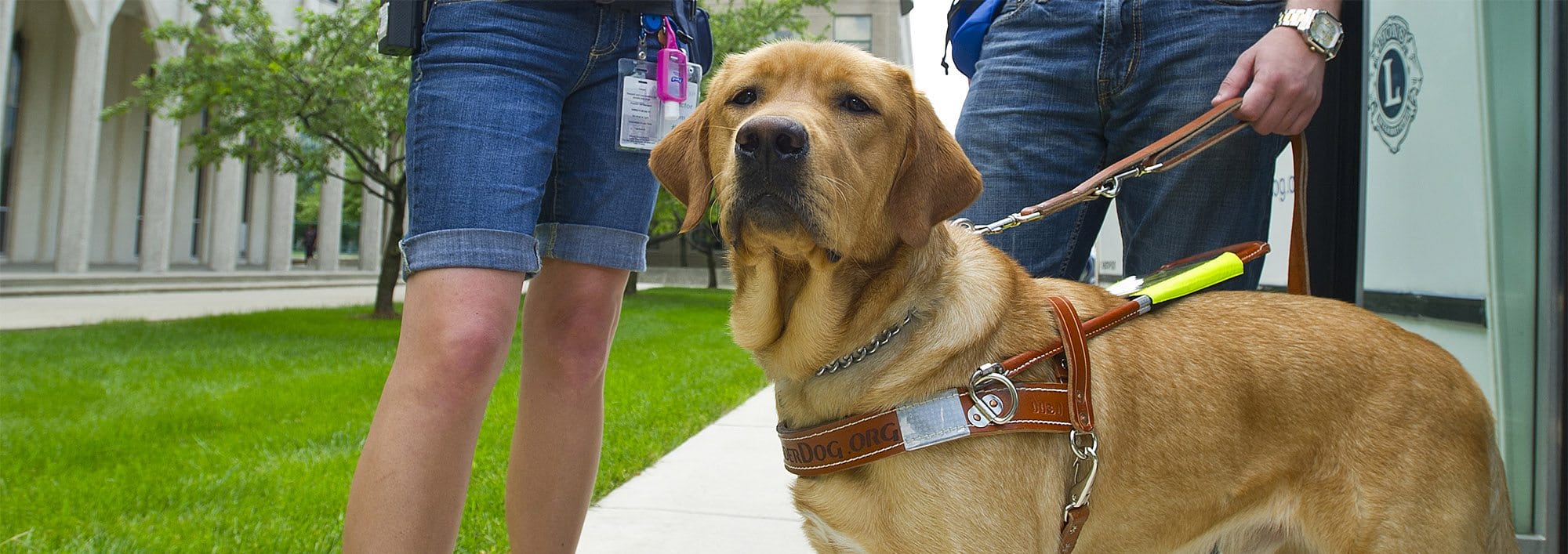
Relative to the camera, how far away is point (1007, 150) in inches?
107

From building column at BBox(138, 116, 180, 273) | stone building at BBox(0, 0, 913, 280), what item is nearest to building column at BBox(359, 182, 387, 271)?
stone building at BBox(0, 0, 913, 280)

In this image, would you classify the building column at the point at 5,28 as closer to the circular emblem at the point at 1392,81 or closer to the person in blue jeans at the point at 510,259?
the person in blue jeans at the point at 510,259

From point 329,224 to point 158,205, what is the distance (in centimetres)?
604

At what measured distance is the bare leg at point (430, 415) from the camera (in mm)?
1841

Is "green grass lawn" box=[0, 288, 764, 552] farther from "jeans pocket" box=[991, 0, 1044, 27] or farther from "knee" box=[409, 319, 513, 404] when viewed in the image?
"jeans pocket" box=[991, 0, 1044, 27]

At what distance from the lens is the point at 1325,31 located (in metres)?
2.22

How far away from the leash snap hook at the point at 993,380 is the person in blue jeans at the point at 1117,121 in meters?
1.03

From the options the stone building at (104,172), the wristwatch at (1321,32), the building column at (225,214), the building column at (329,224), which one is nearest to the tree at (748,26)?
the stone building at (104,172)

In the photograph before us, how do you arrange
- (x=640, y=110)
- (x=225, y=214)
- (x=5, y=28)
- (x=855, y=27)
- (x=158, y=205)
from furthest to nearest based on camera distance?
(x=855, y=27)
(x=225, y=214)
(x=158, y=205)
(x=5, y=28)
(x=640, y=110)

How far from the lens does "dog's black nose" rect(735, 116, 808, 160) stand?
1772 millimetres

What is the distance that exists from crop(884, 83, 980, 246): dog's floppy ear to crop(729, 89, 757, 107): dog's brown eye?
1.14ft

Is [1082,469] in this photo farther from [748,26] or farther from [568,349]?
[748,26]

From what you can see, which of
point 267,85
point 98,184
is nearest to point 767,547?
point 267,85

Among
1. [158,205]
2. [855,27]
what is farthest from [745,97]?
[855,27]
